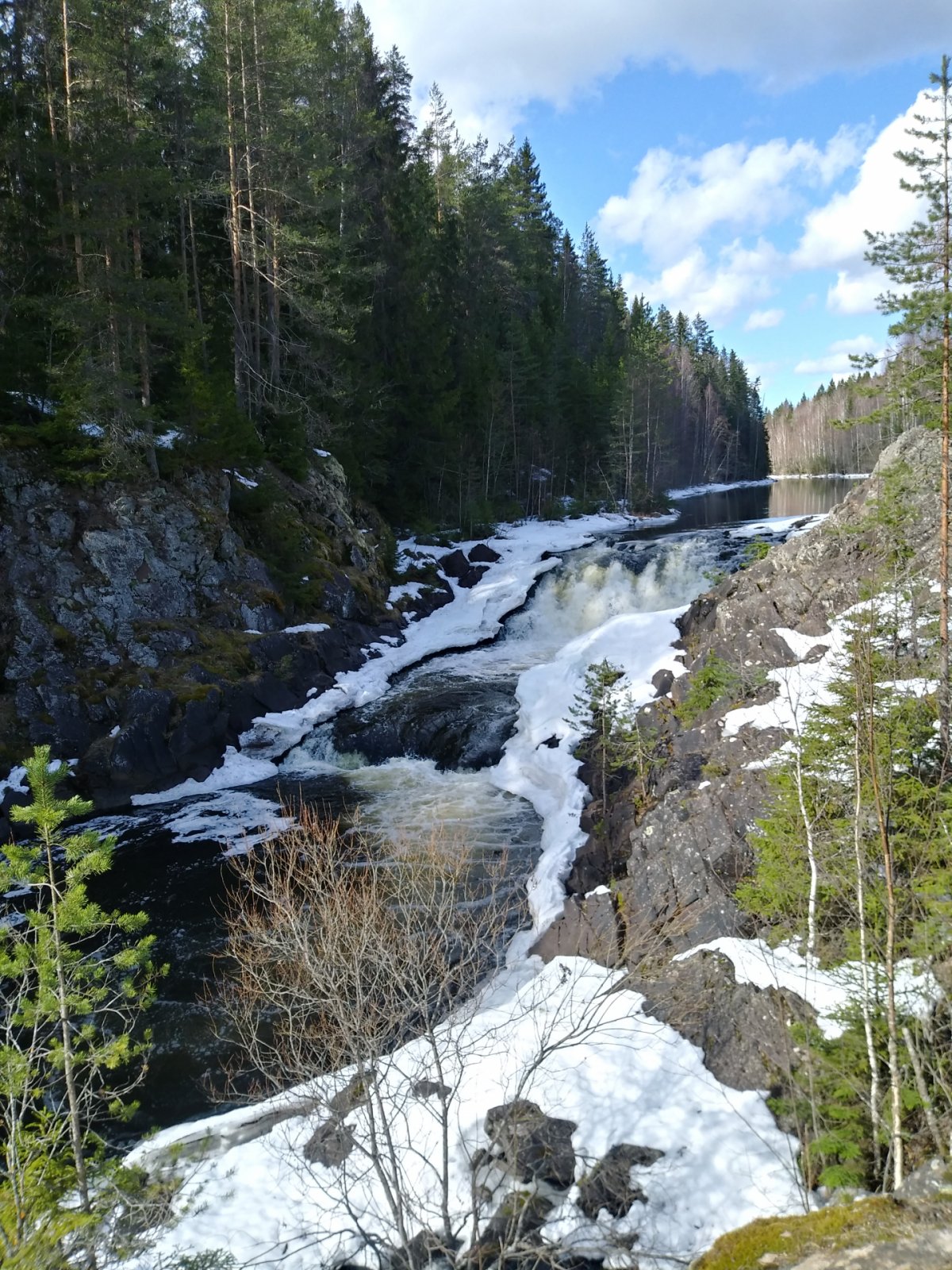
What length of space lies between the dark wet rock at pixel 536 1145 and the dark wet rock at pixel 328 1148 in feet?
4.96

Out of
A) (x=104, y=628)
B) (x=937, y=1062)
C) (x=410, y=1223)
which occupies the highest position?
(x=104, y=628)

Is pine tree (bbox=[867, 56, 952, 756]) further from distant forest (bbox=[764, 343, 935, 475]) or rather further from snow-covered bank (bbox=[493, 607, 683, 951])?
distant forest (bbox=[764, 343, 935, 475])

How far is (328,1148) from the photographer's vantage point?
299 inches

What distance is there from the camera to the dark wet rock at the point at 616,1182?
665 centimetres

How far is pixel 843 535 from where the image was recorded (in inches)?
619

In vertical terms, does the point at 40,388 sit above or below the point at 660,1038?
above

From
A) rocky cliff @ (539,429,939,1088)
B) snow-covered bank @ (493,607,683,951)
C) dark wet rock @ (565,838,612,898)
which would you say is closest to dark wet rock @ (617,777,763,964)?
rocky cliff @ (539,429,939,1088)

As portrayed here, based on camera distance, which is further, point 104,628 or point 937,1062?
point 104,628

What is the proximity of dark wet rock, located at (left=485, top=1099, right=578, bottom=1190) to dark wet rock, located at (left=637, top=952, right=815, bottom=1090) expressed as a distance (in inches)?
68.5

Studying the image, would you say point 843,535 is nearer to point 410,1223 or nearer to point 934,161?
point 934,161

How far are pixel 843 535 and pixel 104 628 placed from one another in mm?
18262

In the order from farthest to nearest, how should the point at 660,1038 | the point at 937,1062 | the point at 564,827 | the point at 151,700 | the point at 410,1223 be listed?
the point at 151,700 → the point at 564,827 → the point at 660,1038 → the point at 410,1223 → the point at 937,1062

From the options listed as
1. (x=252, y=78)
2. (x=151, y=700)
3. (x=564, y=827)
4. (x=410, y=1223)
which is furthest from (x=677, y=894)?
(x=252, y=78)

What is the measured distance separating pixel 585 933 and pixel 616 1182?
4.37 metres
